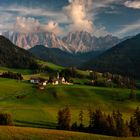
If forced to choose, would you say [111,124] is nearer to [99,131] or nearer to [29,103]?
[99,131]

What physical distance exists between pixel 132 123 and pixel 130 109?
76.5m

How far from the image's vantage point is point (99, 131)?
113m

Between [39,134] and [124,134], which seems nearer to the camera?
[39,134]

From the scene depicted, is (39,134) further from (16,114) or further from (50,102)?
(50,102)

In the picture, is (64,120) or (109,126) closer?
(109,126)

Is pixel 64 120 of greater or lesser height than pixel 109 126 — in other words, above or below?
above

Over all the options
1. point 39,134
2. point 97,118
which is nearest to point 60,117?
point 97,118

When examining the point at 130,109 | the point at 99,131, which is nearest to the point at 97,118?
the point at 99,131

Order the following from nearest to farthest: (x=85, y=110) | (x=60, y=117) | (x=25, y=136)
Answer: (x=25, y=136)
(x=60, y=117)
(x=85, y=110)

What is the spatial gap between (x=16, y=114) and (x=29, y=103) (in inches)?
1664

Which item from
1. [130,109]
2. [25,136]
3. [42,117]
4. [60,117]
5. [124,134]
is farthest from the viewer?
[130,109]

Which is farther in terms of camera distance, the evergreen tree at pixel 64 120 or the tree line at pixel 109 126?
the evergreen tree at pixel 64 120

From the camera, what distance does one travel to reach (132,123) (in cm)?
11244

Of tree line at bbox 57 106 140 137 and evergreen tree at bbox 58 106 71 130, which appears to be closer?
tree line at bbox 57 106 140 137
